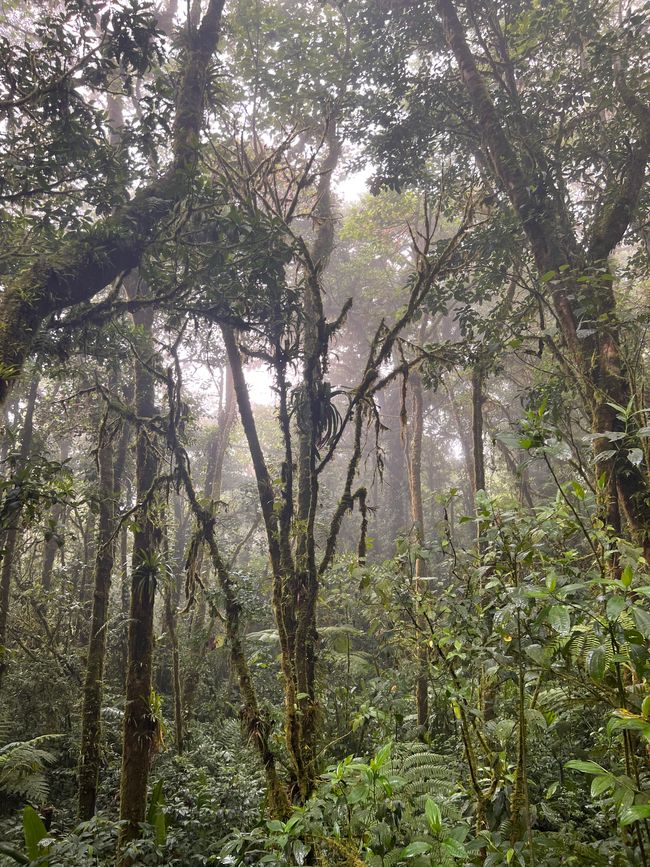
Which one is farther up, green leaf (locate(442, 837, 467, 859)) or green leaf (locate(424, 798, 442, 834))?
green leaf (locate(424, 798, 442, 834))

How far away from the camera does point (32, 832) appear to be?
375 centimetres

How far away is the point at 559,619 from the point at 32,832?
422 cm

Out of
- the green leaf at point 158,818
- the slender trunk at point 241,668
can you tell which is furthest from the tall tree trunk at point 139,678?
the slender trunk at point 241,668

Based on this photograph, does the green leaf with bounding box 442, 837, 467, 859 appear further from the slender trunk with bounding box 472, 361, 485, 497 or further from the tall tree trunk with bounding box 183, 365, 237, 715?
the tall tree trunk with bounding box 183, 365, 237, 715

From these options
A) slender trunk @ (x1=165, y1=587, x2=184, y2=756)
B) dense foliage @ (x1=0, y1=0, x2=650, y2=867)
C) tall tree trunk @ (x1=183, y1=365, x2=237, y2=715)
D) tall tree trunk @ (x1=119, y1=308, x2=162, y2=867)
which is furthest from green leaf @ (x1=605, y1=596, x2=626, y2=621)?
tall tree trunk @ (x1=183, y1=365, x2=237, y2=715)

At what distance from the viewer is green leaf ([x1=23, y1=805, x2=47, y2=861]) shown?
3688 millimetres

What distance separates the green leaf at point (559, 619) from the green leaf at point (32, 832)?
4097mm

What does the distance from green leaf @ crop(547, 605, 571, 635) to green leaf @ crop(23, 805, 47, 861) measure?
4097 millimetres

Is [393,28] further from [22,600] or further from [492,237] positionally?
[22,600]

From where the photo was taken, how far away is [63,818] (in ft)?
20.0

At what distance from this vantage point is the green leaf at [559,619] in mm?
1699

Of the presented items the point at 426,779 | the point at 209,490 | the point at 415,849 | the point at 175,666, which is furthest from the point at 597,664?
the point at 209,490

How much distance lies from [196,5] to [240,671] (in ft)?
31.3

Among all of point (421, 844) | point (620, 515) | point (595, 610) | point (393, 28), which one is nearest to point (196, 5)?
point (393, 28)
